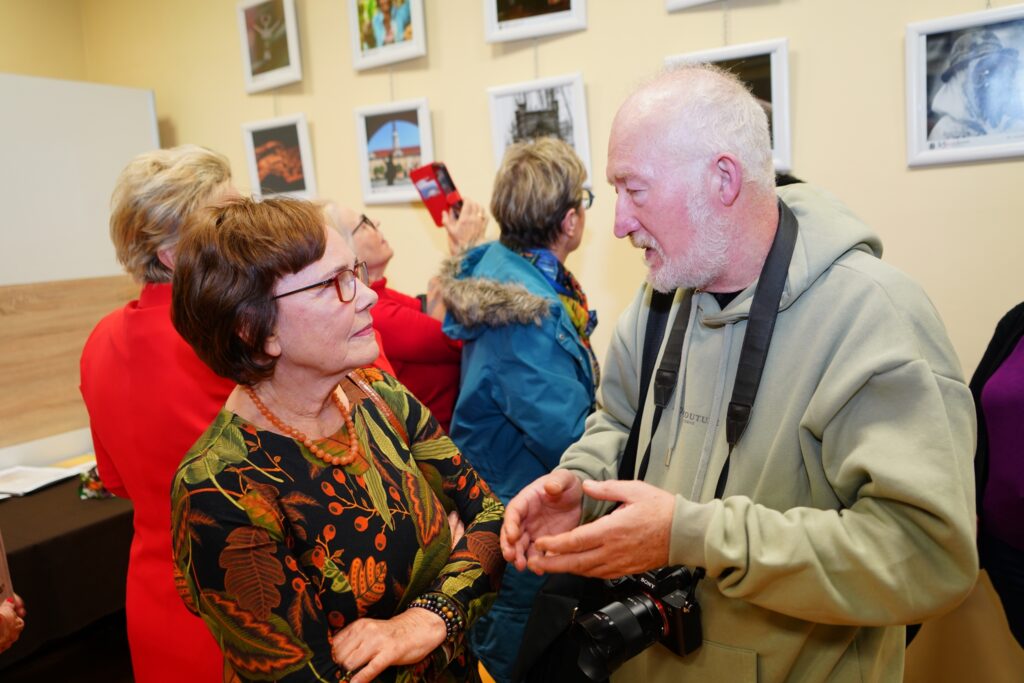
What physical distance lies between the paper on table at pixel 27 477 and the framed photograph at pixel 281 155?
1631 mm

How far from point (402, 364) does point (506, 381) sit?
0.55m

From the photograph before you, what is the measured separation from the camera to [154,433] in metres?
1.46

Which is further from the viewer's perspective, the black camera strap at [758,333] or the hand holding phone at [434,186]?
the hand holding phone at [434,186]

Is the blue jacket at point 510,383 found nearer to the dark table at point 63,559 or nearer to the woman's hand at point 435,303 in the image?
the woman's hand at point 435,303

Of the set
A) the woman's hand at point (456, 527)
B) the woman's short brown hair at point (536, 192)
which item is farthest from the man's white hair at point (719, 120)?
the woman's short brown hair at point (536, 192)

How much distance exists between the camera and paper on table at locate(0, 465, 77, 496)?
109 inches

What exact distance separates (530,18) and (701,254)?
1.91 m

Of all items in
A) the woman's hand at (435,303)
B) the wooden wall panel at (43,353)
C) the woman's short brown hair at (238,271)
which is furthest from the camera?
the wooden wall panel at (43,353)

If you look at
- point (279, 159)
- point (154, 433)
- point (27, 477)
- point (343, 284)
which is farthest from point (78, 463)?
point (343, 284)

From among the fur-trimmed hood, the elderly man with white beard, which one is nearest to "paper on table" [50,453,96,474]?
the fur-trimmed hood

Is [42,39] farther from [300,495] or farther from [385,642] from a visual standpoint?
[385,642]

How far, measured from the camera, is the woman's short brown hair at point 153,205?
5.04 ft

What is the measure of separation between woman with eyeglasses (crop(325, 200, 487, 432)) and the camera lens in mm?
1247

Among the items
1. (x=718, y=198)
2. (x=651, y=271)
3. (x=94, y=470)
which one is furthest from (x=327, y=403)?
(x=94, y=470)
